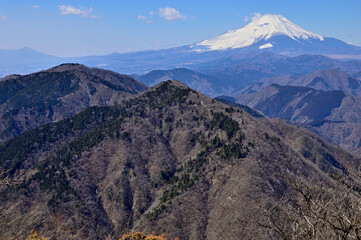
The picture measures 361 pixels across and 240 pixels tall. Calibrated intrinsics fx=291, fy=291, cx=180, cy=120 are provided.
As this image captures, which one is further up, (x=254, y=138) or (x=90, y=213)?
(x=254, y=138)

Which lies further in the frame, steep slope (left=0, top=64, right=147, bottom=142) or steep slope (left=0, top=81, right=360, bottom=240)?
steep slope (left=0, top=64, right=147, bottom=142)

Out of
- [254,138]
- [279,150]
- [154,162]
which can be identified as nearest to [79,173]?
[154,162]

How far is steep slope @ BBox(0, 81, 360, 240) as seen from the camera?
6669 cm

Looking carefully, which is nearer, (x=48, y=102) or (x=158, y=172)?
(x=158, y=172)

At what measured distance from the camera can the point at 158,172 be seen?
87.5 meters

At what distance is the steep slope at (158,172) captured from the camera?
6669cm

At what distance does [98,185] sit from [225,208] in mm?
38510

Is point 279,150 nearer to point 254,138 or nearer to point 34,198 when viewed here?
point 254,138

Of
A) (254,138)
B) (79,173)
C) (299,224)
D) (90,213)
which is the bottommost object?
(90,213)

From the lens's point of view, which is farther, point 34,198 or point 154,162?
point 154,162

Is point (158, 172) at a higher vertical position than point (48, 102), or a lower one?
lower

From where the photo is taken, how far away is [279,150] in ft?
283

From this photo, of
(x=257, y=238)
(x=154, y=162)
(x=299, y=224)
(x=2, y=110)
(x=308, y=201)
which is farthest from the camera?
(x=2, y=110)

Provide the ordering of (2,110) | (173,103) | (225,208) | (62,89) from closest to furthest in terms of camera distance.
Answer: (225,208), (173,103), (2,110), (62,89)
